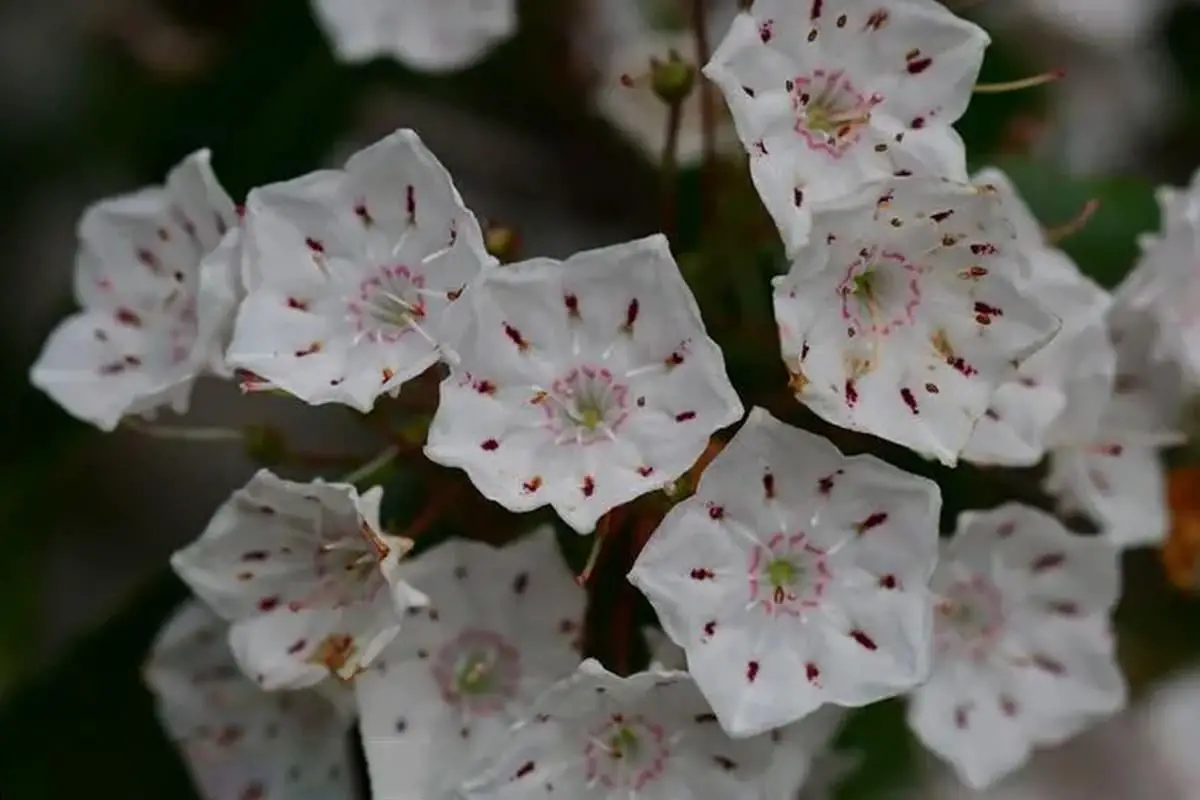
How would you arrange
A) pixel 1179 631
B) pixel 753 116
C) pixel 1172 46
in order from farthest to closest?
pixel 1172 46
pixel 1179 631
pixel 753 116

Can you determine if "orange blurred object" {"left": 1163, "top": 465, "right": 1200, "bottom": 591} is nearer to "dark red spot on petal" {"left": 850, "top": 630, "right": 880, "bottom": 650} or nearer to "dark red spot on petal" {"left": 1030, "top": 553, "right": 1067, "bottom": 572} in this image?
"dark red spot on petal" {"left": 1030, "top": 553, "right": 1067, "bottom": 572}

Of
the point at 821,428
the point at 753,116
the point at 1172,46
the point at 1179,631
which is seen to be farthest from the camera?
the point at 1172,46

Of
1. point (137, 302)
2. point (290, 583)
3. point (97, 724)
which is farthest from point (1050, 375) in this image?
point (97, 724)

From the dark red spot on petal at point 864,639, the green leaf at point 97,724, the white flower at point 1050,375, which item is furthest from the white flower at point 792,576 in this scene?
the green leaf at point 97,724

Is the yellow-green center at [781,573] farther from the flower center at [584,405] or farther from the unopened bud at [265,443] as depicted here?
the unopened bud at [265,443]

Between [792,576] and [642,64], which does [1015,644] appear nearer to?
[792,576]

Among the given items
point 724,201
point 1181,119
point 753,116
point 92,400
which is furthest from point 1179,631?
point 92,400

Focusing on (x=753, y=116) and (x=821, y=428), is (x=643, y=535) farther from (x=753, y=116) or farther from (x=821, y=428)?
(x=753, y=116)
